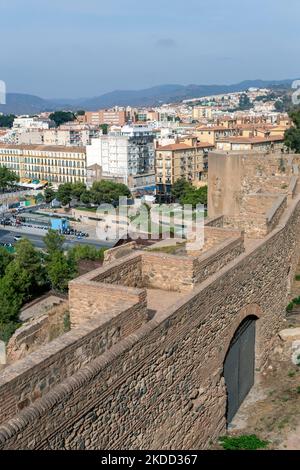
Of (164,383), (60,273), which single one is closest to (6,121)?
(60,273)

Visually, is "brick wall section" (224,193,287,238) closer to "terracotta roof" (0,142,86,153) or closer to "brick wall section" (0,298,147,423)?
"brick wall section" (0,298,147,423)

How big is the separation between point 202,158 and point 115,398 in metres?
78.6

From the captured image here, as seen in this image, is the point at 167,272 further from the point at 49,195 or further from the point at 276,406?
the point at 49,195

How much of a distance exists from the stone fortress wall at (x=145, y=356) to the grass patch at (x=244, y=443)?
0.84 ft

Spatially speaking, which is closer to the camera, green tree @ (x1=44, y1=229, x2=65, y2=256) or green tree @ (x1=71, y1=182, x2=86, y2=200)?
green tree @ (x1=44, y1=229, x2=65, y2=256)


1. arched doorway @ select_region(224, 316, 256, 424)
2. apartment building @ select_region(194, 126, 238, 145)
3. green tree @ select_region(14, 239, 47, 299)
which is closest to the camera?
arched doorway @ select_region(224, 316, 256, 424)

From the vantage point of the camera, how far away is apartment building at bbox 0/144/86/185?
86688 millimetres

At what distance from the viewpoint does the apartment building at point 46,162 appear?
86.7 meters

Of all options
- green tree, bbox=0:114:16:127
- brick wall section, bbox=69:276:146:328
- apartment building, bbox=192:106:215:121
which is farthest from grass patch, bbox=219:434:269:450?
apartment building, bbox=192:106:215:121

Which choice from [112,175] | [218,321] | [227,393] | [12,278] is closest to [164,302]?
[218,321]

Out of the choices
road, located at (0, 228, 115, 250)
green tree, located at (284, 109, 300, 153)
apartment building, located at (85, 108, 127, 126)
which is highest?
apartment building, located at (85, 108, 127, 126)

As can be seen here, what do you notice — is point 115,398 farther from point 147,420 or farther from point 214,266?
point 214,266

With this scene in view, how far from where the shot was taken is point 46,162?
3588 inches

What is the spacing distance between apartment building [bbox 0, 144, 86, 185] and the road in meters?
25.3
